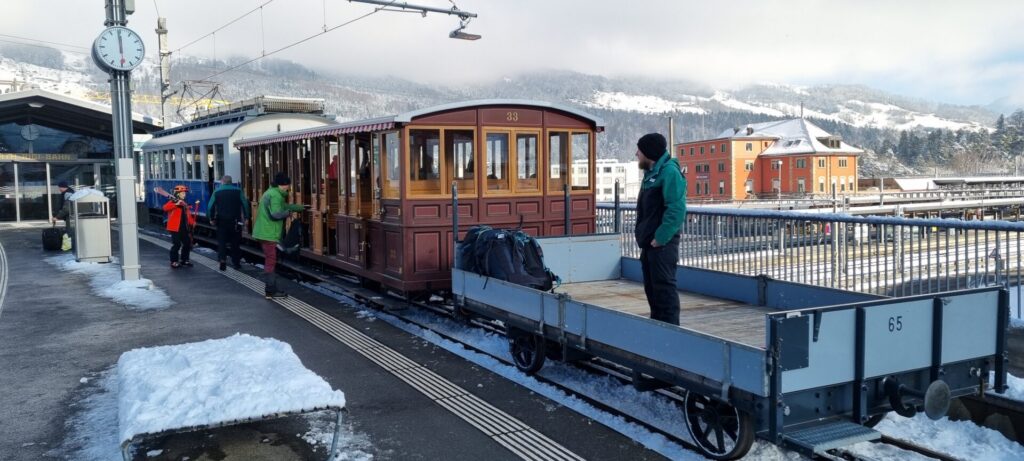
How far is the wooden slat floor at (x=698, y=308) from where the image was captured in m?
6.25

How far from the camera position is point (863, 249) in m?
9.48

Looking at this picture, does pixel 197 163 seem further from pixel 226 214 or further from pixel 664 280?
pixel 664 280

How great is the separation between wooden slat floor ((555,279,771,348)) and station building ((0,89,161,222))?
70.5 ft

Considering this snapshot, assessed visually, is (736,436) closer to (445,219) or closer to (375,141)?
(445,219)

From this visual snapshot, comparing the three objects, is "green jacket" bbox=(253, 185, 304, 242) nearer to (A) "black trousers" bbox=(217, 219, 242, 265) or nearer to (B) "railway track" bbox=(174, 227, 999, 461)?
(B) "railway track" bbox=(174, 227, 999, 461)

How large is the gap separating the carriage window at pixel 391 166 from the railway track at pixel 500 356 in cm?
148

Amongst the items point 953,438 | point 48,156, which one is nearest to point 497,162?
point 953,438

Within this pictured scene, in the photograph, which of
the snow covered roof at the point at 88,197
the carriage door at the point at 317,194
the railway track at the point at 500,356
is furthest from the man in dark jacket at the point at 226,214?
the snow covered roof at the point at 88,197

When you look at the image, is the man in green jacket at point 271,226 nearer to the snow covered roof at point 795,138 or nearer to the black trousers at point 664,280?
the black trousers at point 664,280

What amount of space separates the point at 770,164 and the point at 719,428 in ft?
302

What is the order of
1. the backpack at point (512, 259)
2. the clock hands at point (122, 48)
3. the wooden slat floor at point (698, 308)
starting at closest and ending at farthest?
the wooden slat floor at point (698, 308)
the backpack at point (512, 259)
the clock hands at point (122, 48)

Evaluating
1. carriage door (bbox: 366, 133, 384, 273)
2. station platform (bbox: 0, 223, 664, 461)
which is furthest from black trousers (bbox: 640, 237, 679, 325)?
carriage door (bbox: 366, 133, 384, 273)

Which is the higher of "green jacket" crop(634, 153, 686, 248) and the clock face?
the clock face

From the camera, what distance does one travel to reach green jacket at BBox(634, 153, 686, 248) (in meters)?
5.98
